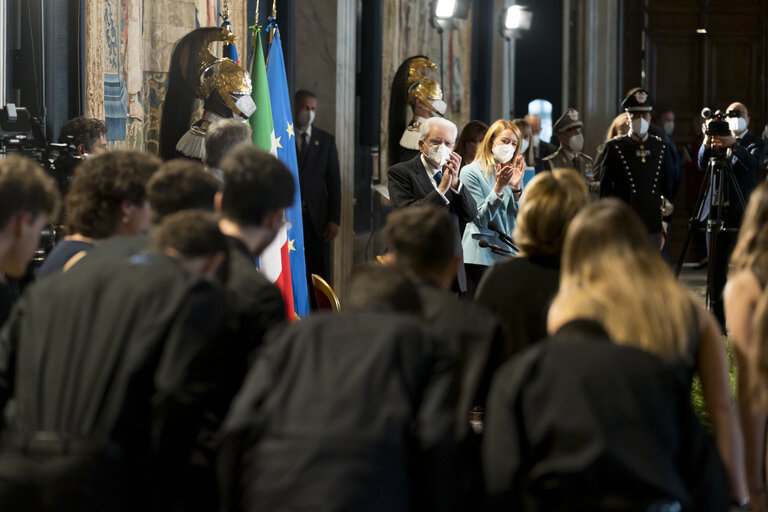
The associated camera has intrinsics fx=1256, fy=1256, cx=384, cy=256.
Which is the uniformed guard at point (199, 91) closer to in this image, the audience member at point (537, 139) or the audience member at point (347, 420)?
the audience member at point (347, 420)

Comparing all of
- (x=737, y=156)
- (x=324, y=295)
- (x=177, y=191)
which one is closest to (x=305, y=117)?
(x=324, y=295)

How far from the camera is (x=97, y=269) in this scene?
291 centimetres

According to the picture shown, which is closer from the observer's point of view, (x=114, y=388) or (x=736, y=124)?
(x=114, y=388)

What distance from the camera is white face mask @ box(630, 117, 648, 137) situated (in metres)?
9.32

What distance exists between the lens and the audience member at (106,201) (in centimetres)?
373

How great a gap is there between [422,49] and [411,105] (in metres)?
3.47

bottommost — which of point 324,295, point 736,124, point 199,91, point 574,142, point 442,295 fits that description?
point 324,295

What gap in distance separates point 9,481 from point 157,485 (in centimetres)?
33

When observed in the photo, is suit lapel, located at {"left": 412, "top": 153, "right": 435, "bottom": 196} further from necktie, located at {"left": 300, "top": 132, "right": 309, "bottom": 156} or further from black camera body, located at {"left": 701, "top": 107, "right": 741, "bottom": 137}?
black camera body, located at {"left": 701, "top": 107, "right": 741, "bottom": 137}

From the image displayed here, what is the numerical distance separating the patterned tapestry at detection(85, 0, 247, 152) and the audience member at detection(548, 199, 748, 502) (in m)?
3.81

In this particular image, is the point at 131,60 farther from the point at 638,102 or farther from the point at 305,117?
the point at 638,102

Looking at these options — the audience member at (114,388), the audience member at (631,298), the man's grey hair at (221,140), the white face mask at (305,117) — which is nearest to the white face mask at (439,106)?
the white face mask at (305,117)

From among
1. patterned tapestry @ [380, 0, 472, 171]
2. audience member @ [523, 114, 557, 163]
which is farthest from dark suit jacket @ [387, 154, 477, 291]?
patterned tapestry @ [380, 0, 472, 171]

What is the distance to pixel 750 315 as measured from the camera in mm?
3492
